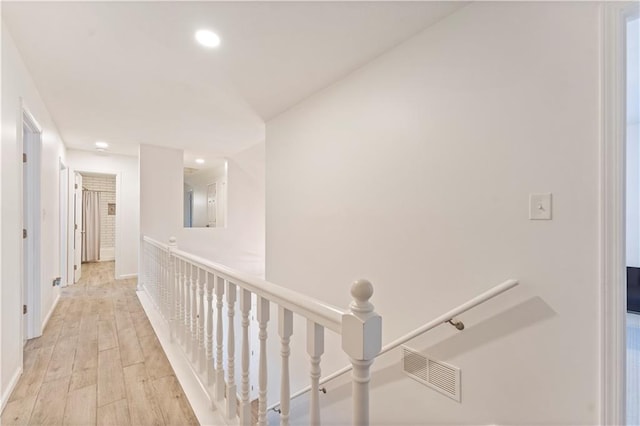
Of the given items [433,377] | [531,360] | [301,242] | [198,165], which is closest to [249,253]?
[198,165]

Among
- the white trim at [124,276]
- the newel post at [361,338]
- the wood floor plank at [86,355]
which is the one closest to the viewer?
the newel post at [361,338]

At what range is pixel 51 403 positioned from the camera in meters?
1.70

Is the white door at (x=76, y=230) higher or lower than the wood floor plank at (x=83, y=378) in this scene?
higher

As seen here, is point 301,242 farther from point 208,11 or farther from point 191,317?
point 208,11

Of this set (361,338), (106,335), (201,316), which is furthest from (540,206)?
(106,335)

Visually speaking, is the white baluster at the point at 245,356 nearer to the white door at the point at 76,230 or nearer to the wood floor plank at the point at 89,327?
the wood floor plank at the point at 89,327

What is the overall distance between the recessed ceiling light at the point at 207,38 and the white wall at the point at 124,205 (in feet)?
14.5

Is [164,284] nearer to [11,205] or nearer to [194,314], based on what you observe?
[194,314]

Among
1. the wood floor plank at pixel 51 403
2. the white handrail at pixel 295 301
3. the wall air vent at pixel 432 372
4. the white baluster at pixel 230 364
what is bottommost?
the wood floor plank at pixel 51 403

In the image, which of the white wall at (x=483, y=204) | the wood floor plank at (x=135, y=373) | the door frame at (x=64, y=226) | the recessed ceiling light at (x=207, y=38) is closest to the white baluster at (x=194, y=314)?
the wood floor plank at (x=135, y=373)

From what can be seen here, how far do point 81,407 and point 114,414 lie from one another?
23 centimetres

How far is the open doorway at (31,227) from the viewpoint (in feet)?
8.45

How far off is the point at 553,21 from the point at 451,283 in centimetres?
136

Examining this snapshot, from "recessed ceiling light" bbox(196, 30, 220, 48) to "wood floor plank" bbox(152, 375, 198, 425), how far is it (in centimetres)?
220
